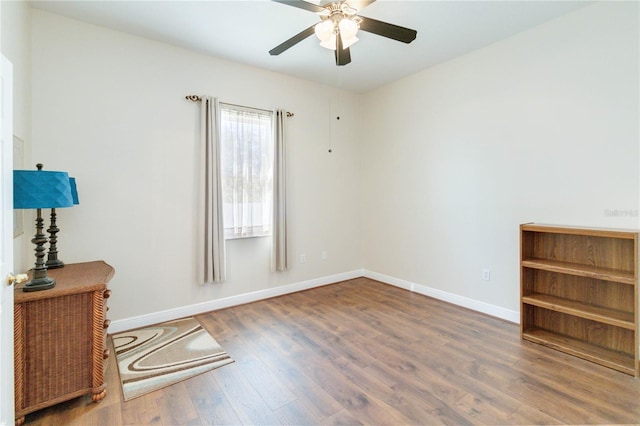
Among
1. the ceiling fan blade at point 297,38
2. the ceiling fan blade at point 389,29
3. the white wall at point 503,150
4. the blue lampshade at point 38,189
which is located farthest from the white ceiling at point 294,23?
the blue lampshade at point 38,189

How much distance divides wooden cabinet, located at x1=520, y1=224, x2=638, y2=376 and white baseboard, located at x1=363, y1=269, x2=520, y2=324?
30 cm

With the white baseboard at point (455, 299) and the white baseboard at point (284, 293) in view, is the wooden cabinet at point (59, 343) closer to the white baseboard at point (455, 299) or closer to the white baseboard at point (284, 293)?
the white baseboard at point (284, 293)

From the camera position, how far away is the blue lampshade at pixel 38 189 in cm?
174

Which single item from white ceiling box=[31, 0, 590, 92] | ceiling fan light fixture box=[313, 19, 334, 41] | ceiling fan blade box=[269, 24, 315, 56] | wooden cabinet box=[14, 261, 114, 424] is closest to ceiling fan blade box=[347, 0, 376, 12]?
ceiling fan light fixture box=[313, 19, 334, 41]

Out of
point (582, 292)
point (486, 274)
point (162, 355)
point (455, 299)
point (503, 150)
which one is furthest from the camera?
point (455, 299)

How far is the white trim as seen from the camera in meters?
3.04

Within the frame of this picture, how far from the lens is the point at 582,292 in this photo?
2652 mm

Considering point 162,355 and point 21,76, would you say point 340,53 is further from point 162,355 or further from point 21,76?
point 162,355

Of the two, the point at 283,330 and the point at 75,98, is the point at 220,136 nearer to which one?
the point at 75,98

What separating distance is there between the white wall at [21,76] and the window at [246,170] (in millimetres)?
1630

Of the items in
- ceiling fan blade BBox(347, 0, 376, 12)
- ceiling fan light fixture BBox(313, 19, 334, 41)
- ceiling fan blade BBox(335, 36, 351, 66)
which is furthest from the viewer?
ceiling fan blade BBox(335, 36, 351, 66)

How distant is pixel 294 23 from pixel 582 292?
3.53m

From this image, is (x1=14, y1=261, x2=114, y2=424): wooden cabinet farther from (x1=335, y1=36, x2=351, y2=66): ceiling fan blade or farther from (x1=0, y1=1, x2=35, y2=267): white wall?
(x1=335, y1=36, x2=351, y2=66): ceiling fan blade

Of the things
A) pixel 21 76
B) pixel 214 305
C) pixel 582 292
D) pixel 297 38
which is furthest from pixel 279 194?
pixel 582 292
